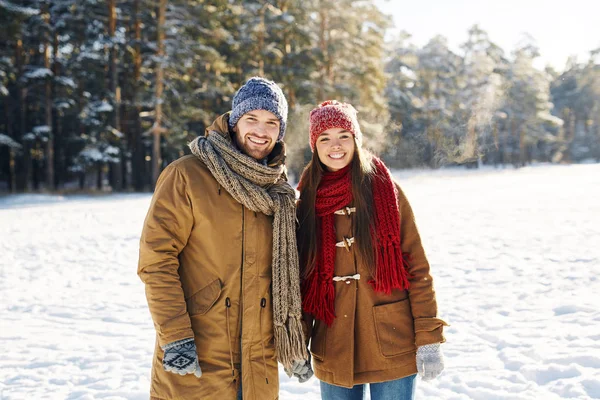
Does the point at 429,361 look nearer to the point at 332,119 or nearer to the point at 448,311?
the point at 332,119

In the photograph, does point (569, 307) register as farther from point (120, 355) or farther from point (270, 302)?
point (120, 355)

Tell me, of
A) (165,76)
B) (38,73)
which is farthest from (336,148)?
(38,73)

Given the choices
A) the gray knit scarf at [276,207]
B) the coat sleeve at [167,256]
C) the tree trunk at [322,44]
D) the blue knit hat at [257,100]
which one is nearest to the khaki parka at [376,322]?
the gray knit scarf at [276,207]

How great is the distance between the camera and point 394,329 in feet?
7.52

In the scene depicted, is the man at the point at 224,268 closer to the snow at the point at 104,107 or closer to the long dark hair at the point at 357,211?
the long dark hair at the point at 357,211

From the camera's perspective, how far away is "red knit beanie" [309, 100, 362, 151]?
95.6 inches

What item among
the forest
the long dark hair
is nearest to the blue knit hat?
the long dark hair

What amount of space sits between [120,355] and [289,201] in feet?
9.83

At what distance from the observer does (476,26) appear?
133 feet

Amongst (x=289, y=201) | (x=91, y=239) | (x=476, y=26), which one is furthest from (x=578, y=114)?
(x=289, y=201)

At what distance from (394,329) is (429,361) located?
0.22 metres

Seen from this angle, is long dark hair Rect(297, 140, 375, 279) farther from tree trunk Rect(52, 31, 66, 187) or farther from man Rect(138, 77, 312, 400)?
tree trunk Rect(52, 31, 66, 187)

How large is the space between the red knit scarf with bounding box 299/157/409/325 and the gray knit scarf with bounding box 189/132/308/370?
14 cm

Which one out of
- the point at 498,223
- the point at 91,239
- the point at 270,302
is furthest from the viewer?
the point at 498,223
